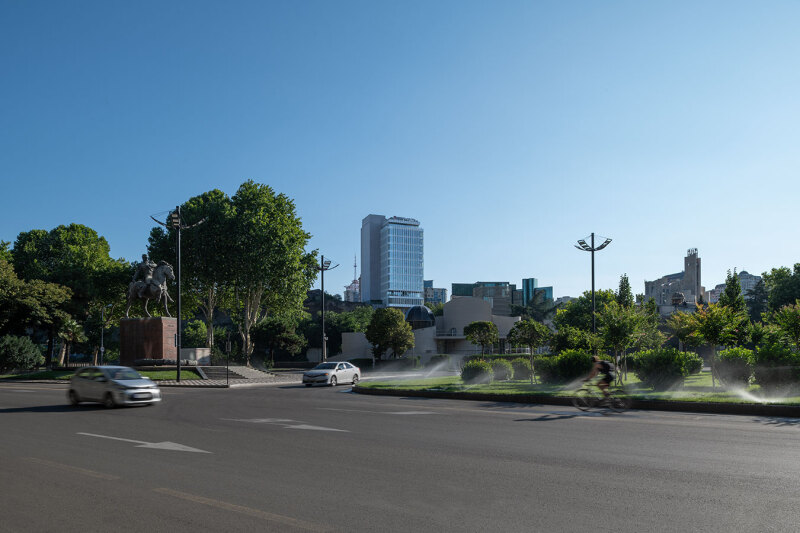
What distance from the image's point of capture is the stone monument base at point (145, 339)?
4006 cm

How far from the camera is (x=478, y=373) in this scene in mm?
28734

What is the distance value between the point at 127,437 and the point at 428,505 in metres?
7.59

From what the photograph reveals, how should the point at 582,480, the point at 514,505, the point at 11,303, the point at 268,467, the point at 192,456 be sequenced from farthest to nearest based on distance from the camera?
the point at 11,303, the point at 192,456, the point at 268,467, the point at 582,480, the point at 514,505

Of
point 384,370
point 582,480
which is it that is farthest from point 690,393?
point 384,370

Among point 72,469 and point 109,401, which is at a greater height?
point 72,469

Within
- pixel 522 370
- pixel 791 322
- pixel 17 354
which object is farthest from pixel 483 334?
pixel 17 354

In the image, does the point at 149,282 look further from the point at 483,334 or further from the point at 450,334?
the point at 450,334

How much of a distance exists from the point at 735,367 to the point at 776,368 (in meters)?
1.84

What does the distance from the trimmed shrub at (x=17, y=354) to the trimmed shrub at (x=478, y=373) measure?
123 ft

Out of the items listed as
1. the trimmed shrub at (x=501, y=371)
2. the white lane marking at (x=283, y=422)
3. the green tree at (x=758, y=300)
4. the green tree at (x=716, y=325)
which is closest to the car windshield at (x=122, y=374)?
the white lane marking at (x=283, y=422)

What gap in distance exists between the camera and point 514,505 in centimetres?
615

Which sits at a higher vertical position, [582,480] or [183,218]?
[183,218]

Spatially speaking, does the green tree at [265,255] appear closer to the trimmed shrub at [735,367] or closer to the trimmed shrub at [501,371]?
the trimmed shrub at [501,371]

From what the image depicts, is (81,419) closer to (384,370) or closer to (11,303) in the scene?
(11,303)
